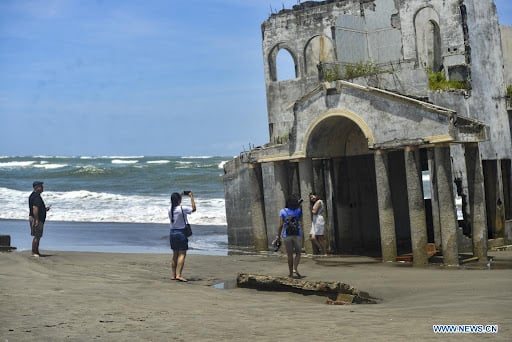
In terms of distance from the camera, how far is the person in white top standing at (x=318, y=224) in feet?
68.1

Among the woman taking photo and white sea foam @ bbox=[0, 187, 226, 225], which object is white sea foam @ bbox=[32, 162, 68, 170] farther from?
the woman taking photo

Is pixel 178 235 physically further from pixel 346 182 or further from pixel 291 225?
pixel 346 182

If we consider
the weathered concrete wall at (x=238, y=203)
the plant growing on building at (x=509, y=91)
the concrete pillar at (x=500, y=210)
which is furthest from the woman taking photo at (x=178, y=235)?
the plant growing on building at (x=509, y=91)

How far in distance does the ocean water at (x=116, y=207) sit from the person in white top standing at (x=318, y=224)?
478cm

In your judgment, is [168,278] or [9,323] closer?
[9,323]

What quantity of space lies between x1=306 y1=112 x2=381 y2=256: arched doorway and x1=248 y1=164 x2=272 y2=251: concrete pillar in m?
1.89

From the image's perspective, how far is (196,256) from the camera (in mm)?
21297

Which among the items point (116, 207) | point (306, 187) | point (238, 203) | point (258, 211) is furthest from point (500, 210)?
point (116, 207)

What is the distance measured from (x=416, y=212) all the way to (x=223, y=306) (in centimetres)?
847

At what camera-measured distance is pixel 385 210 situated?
19.0 m

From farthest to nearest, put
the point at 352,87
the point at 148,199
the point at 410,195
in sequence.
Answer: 1. the point at 148,199
2. the point at 352,87
3. the point at 410,195

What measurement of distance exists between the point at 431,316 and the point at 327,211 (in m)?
13.2

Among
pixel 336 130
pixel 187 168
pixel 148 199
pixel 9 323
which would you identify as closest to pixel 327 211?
pixel 336 130

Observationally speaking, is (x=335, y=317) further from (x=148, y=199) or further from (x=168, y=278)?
(x=148, y=199)
